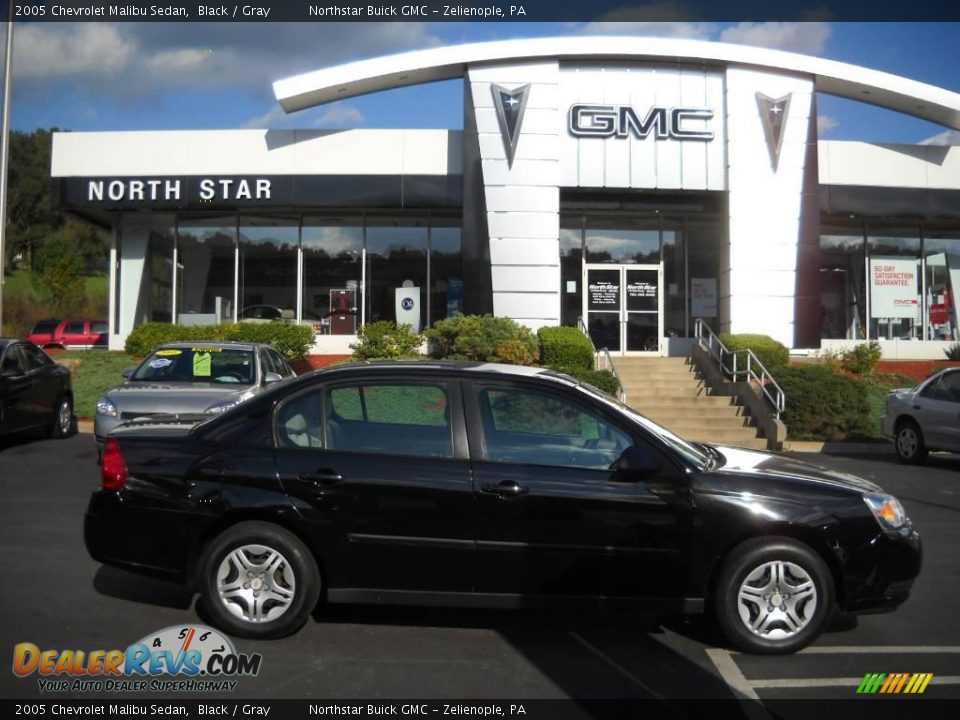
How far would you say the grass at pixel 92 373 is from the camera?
16672mm

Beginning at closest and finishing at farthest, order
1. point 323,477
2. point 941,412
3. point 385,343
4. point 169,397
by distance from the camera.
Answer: point 323,477
point 169,397
point 941,412
point 385,343

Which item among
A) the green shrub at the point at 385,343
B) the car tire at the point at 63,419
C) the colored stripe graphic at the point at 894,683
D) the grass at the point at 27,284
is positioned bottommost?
the colored stripe graphic at the point at 894,683

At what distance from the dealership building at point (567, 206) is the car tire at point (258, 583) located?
1533 cm

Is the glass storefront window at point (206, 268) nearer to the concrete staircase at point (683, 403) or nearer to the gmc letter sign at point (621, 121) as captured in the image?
the gmc letter sign at point (621, 121)

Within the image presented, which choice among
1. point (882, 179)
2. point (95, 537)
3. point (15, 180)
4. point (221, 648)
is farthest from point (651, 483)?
point (15, 180)

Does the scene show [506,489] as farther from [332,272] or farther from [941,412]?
[332,272]

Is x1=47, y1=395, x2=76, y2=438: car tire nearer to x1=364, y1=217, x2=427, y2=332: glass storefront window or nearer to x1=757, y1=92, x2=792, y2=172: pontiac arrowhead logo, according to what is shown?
x1=364, y1=217, x2=427, y2=332: glass storefront window

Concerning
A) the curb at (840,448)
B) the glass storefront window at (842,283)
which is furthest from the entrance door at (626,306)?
the curb at (840,448)

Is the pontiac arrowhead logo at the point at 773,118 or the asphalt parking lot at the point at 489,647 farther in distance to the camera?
the pontiac arrowhead logo at the point at 773,118

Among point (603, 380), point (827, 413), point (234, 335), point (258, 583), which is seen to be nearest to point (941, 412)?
point (827, 413)

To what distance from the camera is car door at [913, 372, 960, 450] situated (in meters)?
13.0

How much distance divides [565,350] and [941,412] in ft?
22.9

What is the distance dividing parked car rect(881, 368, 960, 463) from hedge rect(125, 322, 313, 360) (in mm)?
12424

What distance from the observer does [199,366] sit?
11.3 metres
